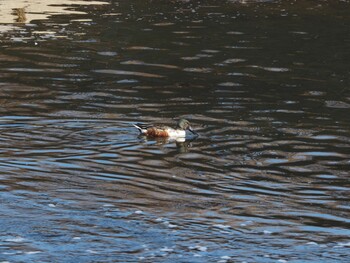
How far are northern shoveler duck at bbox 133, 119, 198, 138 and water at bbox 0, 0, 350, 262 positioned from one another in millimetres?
186

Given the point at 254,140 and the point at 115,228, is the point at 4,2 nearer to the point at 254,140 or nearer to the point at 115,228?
the point at 254,140

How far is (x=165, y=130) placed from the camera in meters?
18.0

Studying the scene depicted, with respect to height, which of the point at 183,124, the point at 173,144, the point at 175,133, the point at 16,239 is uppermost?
the point at 16,239

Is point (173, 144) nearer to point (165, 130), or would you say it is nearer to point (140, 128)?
point (165, 130)

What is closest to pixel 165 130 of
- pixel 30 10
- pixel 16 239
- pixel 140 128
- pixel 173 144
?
pixel 173 144

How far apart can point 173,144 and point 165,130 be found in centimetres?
29

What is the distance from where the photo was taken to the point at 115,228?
12.8 metres

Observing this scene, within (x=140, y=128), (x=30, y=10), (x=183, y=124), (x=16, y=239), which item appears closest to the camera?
(x=16, y=239)

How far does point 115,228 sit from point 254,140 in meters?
5.83

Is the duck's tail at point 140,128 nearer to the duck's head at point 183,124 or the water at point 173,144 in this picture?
the water at point 173,144

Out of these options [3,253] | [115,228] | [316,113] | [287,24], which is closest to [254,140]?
[316,113]

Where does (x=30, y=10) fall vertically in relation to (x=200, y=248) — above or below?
above

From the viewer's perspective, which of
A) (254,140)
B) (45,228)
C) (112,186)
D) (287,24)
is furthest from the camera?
(287,24)

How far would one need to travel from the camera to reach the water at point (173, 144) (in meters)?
12.5
